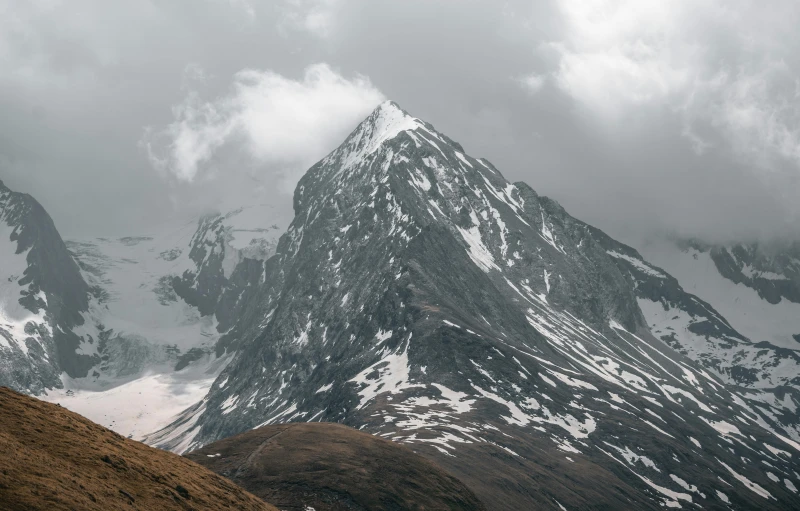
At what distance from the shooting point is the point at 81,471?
88.1 metres

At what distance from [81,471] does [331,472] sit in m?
88.7

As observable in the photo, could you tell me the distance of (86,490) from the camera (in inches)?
3265

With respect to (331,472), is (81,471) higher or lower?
higher

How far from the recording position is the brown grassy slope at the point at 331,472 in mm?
162875

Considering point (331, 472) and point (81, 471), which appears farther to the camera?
point (331, 472)

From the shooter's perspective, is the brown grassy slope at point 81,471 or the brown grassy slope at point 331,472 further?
the brown grassy slope at point 331,472

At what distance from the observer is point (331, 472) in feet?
568

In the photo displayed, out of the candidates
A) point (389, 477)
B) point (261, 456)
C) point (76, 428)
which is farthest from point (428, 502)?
point (76, 428)

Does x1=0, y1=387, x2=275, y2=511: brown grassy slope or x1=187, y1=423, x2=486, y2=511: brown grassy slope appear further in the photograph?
x1=187, y1=423, x2=486, y2=511: brown grassy slope

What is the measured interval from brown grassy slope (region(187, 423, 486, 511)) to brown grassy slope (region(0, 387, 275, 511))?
44.7 m

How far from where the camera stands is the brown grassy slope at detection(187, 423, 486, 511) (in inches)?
6412

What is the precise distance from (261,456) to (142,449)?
217ft

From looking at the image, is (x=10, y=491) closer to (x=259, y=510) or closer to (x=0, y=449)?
(x=0, y=449)

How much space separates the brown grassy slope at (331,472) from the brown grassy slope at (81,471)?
44.7 metres
